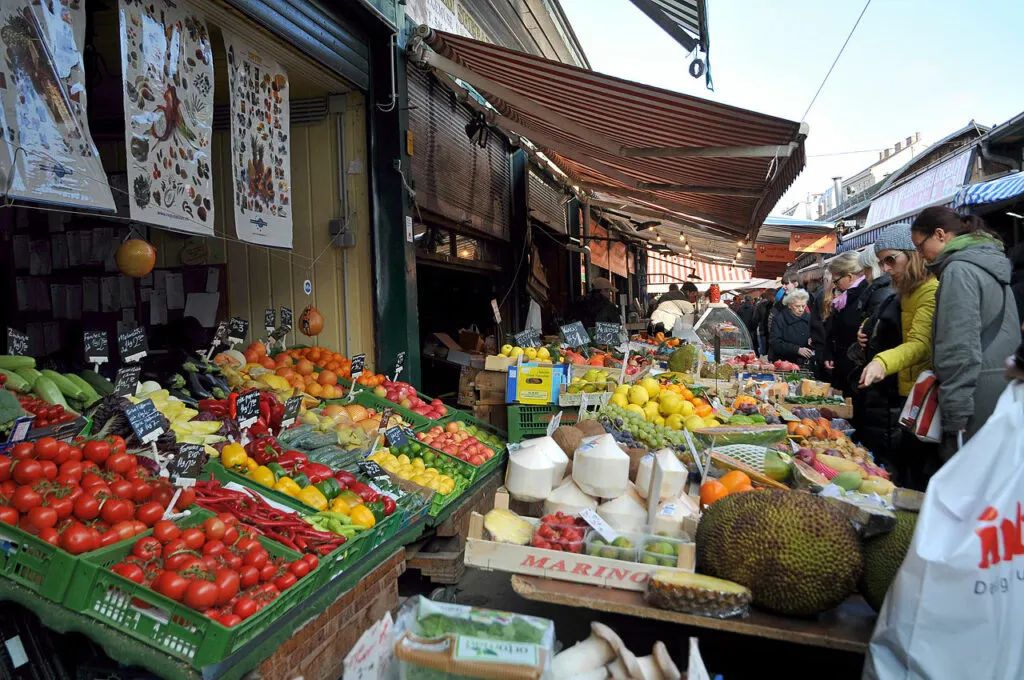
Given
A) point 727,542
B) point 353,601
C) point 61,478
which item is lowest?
point 353,601

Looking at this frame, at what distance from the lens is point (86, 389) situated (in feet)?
12.0

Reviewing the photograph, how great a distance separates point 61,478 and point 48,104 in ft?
5.52

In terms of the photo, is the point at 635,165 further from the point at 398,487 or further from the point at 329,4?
the point at 398,487

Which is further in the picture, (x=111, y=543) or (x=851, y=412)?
(x=851, y=412)

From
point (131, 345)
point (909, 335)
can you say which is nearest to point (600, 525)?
point (131, 345)

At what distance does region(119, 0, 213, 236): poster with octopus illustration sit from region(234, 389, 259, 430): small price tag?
1074 mm

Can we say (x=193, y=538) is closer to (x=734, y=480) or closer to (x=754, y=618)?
(x=754, y=618)

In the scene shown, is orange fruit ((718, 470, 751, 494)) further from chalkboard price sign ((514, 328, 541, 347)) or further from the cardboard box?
chalkboard price sign ((514, 328, 541, 347))

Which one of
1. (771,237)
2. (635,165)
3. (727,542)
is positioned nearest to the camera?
(727,542)

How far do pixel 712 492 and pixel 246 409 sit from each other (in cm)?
261

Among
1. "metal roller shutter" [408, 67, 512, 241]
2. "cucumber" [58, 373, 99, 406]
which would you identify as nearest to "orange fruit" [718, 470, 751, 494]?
"cucumber" [58, 373, 99, 406]

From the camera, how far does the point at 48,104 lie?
293cm

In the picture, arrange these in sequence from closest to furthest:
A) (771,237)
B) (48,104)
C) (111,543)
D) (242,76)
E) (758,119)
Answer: (111,543) < (48,104) < (242,76) < (758,119) < (771,237)

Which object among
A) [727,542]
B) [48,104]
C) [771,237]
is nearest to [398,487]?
[727,542]
